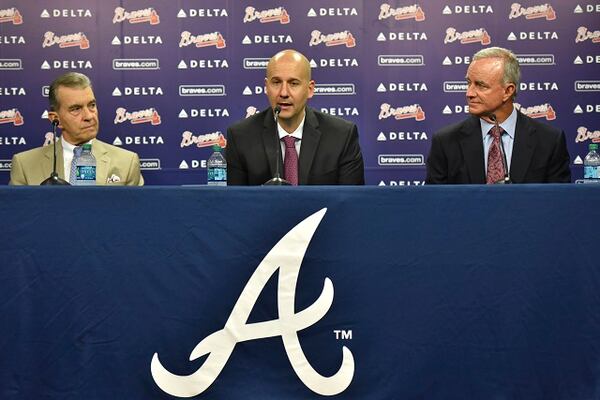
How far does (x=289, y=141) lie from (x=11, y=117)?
302cm

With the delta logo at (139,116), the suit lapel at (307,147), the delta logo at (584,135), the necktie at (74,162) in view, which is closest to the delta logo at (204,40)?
the delta logo at (139,116)

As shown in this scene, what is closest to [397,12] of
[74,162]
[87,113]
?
[87,113]

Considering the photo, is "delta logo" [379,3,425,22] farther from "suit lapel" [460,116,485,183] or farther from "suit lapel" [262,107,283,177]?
"suit lapel" [262,107,283,177]

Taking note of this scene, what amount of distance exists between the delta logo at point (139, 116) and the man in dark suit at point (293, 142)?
2.26m

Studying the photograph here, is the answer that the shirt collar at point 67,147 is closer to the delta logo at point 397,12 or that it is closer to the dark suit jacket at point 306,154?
the dark suit jacket at point 306,154

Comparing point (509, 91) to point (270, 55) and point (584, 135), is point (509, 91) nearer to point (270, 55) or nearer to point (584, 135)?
point (584, 135)

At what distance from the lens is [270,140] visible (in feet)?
10.2

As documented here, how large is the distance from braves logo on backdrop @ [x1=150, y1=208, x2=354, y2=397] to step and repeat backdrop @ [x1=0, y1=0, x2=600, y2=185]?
3402 mm

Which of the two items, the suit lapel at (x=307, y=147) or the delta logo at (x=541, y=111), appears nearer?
the suit lapel at (x=307, y=147)

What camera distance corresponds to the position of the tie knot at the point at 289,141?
316cm

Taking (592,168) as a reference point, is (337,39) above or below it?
above

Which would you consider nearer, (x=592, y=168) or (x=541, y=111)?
(x=592, y=168)

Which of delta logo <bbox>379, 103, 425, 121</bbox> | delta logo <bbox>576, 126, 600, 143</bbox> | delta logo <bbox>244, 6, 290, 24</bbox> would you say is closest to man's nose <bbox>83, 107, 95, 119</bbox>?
delta logo <bbox>244, 6, 290, 24</bbox>

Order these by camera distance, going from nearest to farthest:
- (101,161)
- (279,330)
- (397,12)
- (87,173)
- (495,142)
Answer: (279,330)
(87,173)
(495,142)
(101,161)
(397,12)
